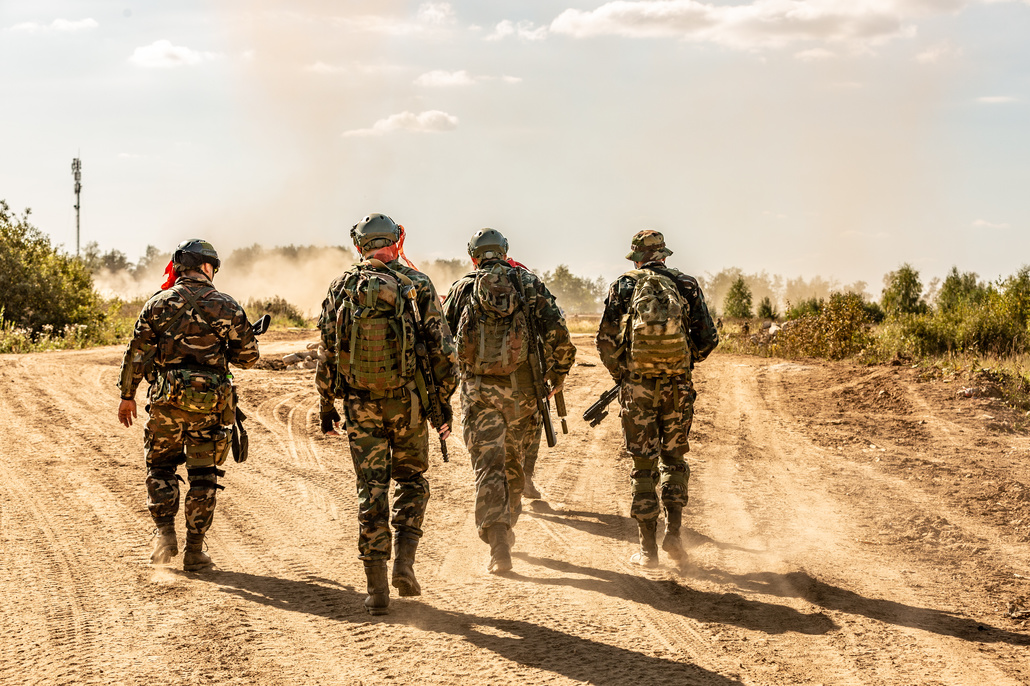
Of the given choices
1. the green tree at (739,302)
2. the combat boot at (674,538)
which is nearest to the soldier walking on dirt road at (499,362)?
the combat boot at (674,538)

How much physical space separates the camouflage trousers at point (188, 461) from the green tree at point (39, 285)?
57.7 feet

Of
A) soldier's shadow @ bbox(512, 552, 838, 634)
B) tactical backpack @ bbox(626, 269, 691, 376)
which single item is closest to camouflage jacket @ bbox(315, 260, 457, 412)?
tactical backpack @ bbox(626, 269, 691, 376)

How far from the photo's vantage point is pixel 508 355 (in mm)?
5703

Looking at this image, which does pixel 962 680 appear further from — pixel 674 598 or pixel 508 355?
pixel 508 355

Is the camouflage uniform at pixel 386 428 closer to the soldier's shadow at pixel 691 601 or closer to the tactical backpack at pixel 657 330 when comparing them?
the soldier's shadow at pixel 691 601

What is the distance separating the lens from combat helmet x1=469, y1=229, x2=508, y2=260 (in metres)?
5.82

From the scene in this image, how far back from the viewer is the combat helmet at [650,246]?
5938 mm

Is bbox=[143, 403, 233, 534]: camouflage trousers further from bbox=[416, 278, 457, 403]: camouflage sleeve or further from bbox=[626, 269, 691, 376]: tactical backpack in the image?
bbox=[626, 269, 691, 376]: tactical backpack

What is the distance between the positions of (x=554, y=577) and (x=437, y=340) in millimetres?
1881

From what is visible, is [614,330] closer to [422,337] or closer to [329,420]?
[422,337]

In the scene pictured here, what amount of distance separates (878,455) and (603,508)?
431 centimetres

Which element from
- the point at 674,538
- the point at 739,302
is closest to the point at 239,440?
the point at 674,538

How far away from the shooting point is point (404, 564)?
4.90m

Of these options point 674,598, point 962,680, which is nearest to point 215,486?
point 674,598
